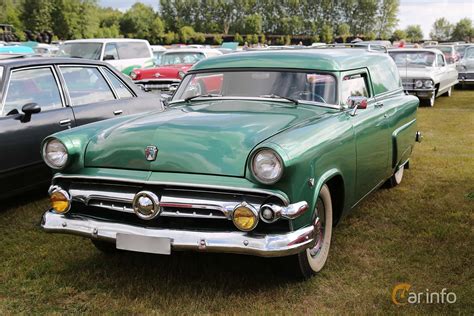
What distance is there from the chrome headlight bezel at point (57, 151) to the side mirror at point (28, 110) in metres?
1.50

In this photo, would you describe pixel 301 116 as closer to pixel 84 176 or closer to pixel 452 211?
pixel 84 176

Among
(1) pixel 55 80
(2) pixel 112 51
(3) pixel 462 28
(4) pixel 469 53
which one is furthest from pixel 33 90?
(3) pixel 462 28

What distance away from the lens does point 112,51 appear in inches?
563

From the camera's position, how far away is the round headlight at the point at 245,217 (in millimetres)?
3188

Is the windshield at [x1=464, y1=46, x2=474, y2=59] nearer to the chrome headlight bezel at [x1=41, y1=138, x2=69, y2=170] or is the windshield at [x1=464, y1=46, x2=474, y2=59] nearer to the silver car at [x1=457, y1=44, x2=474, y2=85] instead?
the silver car at [x1=457, y1=44, x2=474, y2=85]

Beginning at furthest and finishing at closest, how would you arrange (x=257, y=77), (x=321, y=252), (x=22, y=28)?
(x=22, y=28) → (x=257, y=77) → (x=321, y=252)

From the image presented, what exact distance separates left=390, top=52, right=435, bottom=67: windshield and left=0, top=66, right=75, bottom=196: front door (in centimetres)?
1033

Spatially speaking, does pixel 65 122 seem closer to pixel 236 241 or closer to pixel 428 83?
pixel 236 241

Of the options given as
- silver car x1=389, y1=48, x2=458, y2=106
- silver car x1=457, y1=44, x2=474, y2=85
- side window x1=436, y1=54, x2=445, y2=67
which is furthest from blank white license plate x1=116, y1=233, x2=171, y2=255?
silver car x1=457, y1=44, x2=474, y2=85

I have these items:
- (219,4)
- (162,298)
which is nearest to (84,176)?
(162,298)

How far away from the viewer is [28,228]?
194 inches

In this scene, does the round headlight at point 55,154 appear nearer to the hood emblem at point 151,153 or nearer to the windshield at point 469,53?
the hood emblem at point 151,153

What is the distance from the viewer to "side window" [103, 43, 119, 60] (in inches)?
554

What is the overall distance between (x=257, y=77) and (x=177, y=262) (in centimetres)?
163
